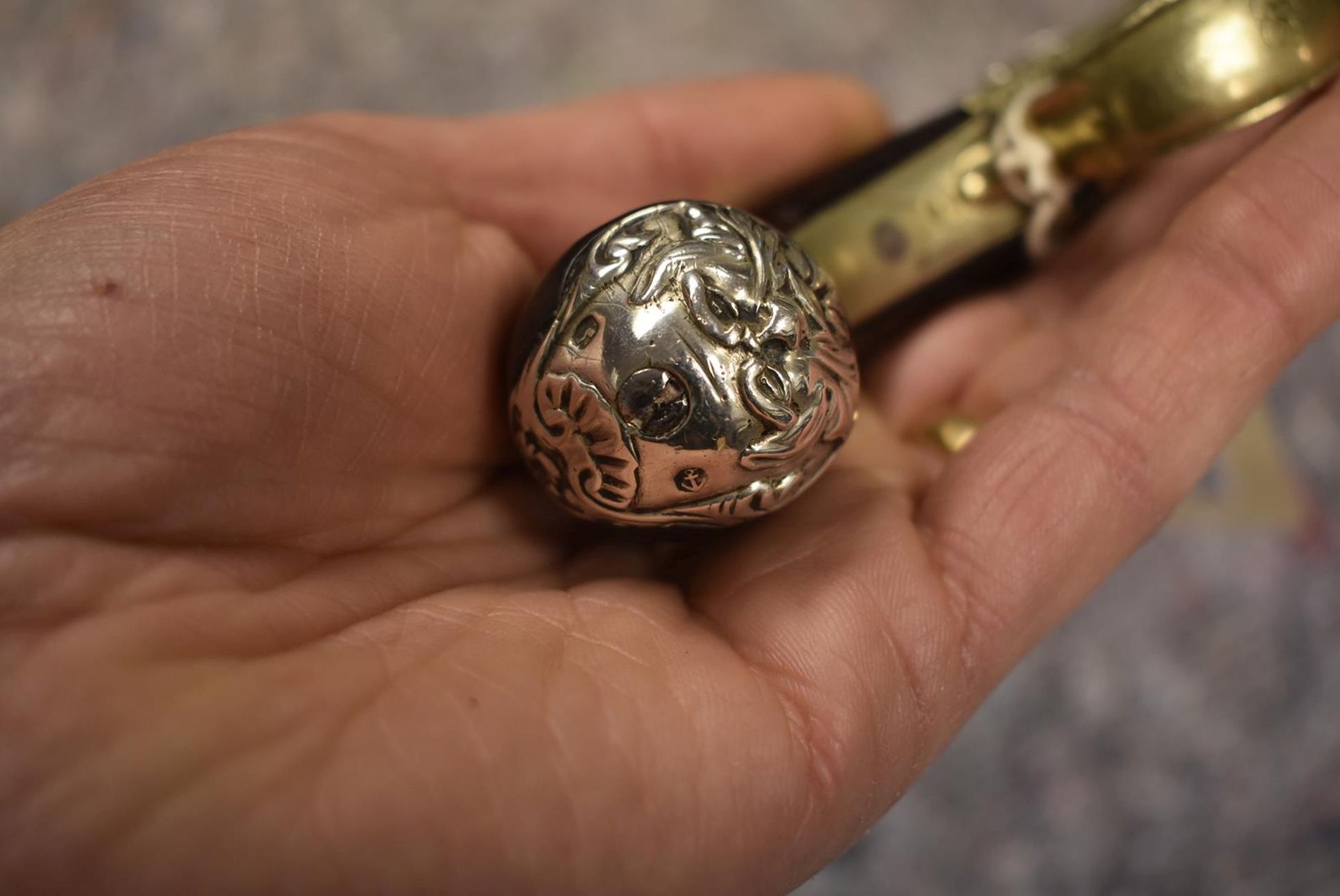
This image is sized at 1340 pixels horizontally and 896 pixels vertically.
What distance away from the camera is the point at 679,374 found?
100cm

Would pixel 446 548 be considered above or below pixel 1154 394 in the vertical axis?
above

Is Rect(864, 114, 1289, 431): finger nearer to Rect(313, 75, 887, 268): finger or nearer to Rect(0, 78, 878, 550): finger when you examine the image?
Rect(313, 75, 887, 268): finger

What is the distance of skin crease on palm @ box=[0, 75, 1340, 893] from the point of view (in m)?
0.76

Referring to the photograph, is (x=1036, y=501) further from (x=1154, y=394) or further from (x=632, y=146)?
(x=632, y=146)

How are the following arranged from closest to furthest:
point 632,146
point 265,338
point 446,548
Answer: point 265,338 → point 446,548 → point 632,146

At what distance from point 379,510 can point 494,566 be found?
14cm

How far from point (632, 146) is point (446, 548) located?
70 centimetres

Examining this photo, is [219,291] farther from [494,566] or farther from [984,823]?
[984,823]

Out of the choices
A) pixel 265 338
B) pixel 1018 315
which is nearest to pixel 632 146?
pixel 1018 315

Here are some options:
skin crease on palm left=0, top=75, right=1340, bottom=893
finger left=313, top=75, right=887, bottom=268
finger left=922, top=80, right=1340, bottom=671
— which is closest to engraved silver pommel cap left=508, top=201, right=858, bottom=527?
skin crease on palm left=0, top=75, right=1340, bottom=893

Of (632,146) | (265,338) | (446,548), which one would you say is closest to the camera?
(265,338)

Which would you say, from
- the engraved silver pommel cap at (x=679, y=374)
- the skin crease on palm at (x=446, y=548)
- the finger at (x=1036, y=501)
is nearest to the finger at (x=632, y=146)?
the skin crease on palm at (x=446, y=548)

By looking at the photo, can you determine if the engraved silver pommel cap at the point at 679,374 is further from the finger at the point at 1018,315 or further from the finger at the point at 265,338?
the finger at the point at 1018,315

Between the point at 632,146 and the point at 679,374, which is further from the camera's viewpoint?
the point at 632,146
